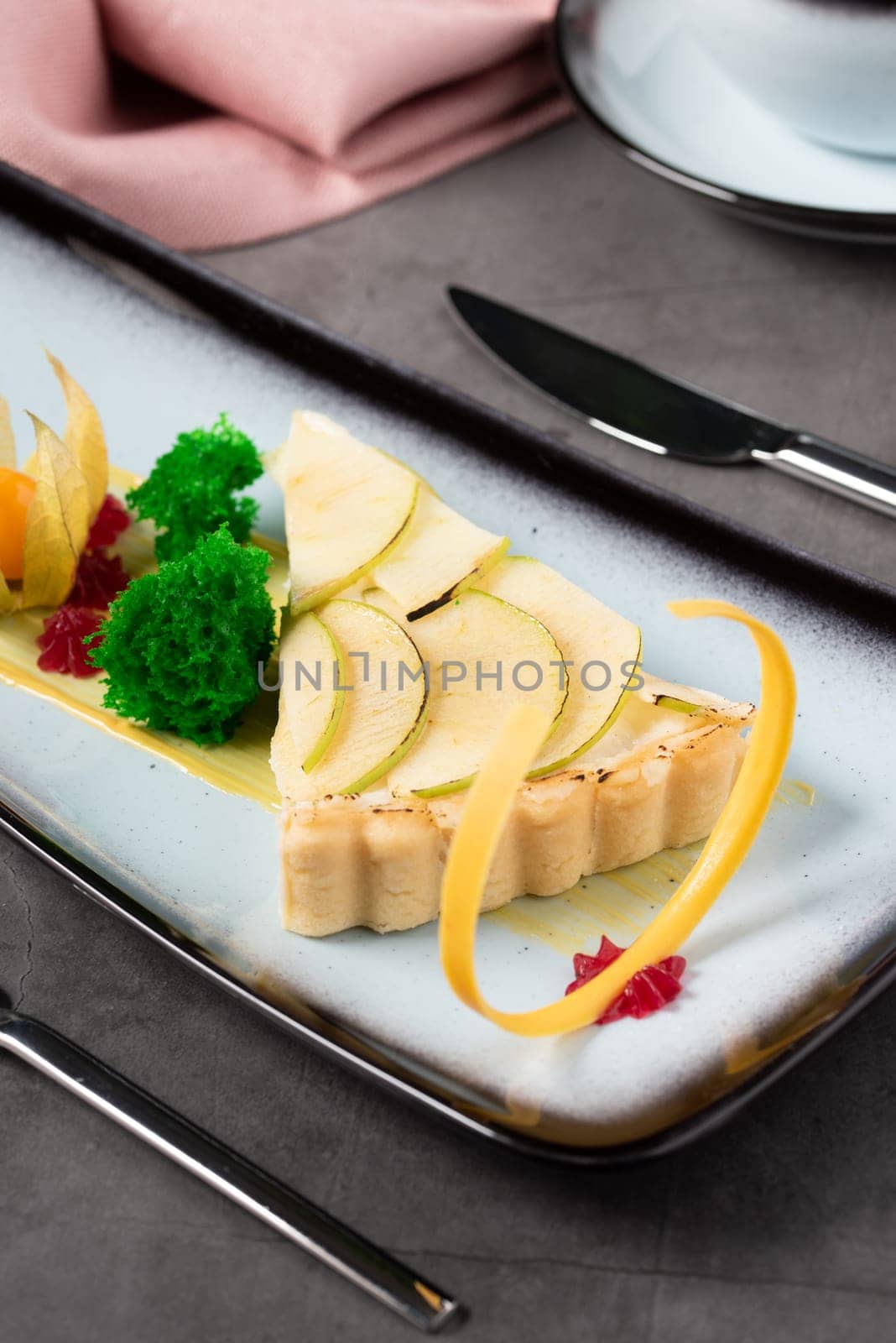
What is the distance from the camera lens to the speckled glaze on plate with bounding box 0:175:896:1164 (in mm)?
2354

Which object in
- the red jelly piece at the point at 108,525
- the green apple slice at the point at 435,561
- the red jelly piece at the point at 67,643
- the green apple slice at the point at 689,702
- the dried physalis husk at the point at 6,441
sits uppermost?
the dried physalis husk at the point at 6,441

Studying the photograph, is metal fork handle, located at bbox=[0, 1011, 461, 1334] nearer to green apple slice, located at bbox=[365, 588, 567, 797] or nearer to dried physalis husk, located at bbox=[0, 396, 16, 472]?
green apple slice, located at bbox=[365, 588, 567, 797]

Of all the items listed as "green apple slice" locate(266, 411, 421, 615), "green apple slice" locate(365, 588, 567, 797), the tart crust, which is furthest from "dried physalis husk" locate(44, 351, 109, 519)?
A: the tart crust

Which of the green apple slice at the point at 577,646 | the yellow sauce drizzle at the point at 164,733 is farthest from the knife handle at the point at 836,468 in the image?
the yellow sauce drizzle at the point at 164,733

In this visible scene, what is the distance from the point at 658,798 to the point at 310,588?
0.93 metres

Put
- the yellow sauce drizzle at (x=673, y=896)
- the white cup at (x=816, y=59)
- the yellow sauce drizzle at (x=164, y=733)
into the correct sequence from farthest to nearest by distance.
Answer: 1. the white cup at (x=816, y=59)
2. the yellow sauce drizzle at (x=164, y=733)
3. the yellow sauce drizzle at (x=673, y=896)

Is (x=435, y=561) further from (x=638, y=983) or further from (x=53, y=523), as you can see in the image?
(x=638, y=983)

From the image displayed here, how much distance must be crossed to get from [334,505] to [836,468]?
1.35 metres

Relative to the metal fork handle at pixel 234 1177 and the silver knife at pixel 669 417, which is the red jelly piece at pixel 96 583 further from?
the silver knife at pixel 669 417

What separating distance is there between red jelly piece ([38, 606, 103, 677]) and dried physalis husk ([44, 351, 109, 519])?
30 cm

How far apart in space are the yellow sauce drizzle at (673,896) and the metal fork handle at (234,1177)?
42cm

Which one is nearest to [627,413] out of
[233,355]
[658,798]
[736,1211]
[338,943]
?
[233,355]

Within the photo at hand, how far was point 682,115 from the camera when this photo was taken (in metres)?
4.38

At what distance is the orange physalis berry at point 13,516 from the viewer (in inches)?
129
